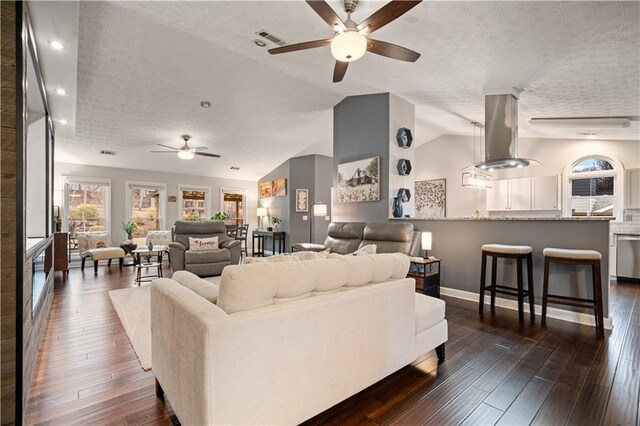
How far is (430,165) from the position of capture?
24.7ft

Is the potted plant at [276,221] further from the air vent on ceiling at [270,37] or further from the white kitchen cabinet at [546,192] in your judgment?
the white kitchen cabinet at [546,192]

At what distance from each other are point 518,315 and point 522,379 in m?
1.52

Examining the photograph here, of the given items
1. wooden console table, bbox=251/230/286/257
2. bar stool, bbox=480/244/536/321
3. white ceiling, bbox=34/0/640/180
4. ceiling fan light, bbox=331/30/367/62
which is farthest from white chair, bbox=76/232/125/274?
bar stool, bbox=480/244/536/321

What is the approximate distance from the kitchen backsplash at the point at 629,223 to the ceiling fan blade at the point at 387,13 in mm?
5929

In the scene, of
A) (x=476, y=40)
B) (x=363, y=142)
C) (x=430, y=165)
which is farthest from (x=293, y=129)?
(x=476, y=40)

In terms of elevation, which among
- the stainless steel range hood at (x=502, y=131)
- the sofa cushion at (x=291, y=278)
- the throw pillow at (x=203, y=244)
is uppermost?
the stainless steel range hood at (x=502, y=131)

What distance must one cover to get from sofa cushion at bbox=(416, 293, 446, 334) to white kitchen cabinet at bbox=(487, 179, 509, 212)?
17.1ft

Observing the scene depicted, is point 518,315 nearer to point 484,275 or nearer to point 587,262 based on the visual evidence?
point 484,275

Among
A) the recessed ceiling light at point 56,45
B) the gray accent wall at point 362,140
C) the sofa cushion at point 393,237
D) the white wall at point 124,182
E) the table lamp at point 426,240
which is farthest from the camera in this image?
the white wall at point 124,182

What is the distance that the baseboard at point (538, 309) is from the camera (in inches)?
122

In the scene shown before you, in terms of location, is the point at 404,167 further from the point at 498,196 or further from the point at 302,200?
the point at 302,200

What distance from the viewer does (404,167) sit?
5074mm

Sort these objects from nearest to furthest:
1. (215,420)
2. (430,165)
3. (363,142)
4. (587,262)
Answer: (215,420) < (587,262) < (363,142) < (430,165)

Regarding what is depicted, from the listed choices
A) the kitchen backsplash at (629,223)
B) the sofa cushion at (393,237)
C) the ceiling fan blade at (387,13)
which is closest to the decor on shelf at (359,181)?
the sofa cushion at (393,237)
